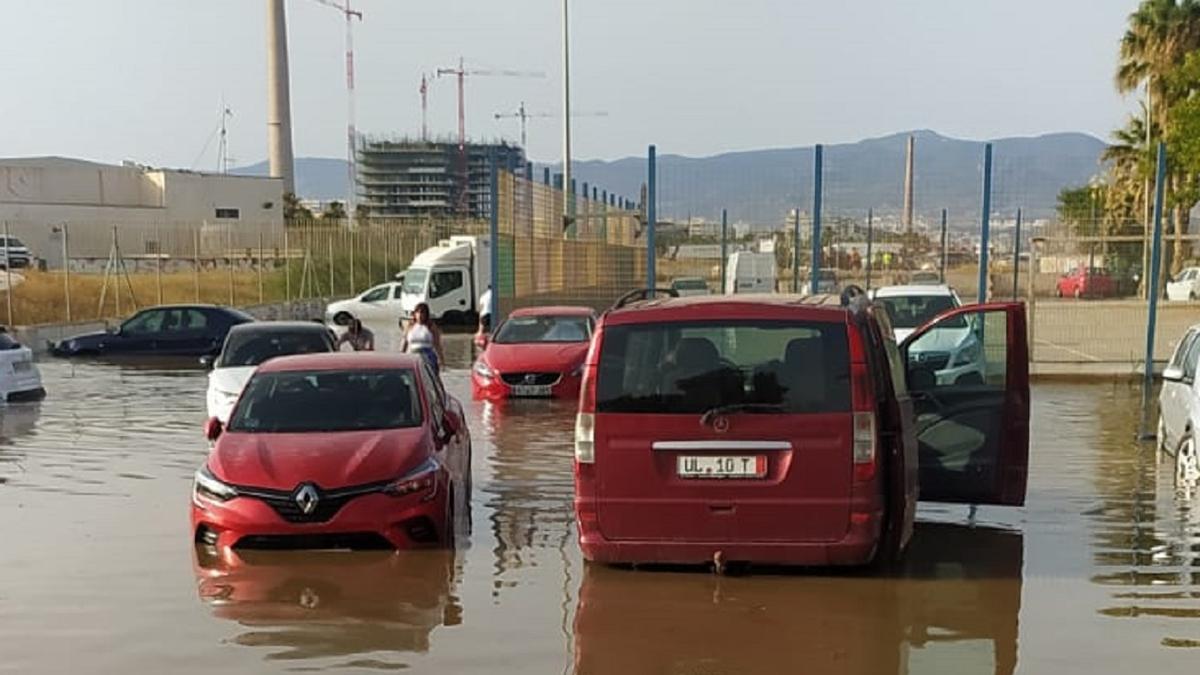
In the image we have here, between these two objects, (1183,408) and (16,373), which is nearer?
(1183,408)

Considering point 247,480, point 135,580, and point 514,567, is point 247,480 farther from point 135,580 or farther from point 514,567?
point 514,567

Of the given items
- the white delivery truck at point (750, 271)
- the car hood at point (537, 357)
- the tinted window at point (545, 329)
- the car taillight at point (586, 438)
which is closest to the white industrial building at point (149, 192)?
the white delivery truck at point (750, 271)

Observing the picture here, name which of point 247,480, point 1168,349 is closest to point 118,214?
point 1168,349

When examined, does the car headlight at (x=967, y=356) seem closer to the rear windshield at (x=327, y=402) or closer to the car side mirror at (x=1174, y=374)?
the car side mirror at (x=1174, y=374)

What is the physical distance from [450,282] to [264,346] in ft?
75.0

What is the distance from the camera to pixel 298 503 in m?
8.73

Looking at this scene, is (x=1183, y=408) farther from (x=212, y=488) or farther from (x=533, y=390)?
(x=533, y=390)

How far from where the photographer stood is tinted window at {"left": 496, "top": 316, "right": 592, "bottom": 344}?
19703 mm

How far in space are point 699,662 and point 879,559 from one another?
1.92 metres

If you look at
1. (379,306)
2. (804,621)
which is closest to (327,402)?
(804,621)

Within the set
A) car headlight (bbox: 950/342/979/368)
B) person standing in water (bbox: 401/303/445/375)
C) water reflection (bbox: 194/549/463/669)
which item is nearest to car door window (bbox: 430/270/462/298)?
person standing in water (bbox: 401/303/445/375)

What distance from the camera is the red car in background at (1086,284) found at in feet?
76.2

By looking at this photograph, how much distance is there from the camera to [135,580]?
28.3 feet

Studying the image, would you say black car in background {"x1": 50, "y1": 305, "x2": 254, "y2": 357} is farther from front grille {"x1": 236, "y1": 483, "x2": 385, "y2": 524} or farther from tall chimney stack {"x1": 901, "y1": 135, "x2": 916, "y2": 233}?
front grille {"x1": 236, "y1": 483, "x2": 385, "y2": 524}
